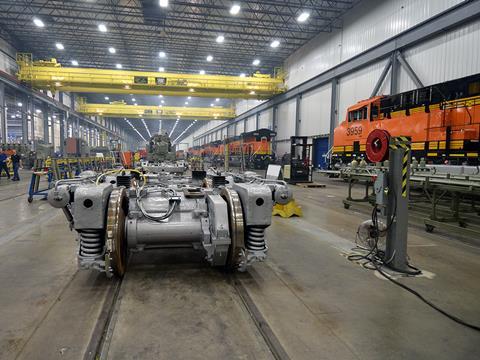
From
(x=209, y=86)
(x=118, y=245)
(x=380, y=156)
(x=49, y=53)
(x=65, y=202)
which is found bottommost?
(x=118, y=245)

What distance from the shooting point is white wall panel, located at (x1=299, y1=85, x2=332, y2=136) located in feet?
64.7

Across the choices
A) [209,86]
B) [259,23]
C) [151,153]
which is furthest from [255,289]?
[209,86]

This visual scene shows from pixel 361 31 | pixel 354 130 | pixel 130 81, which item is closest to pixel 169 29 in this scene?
pixel 130 81

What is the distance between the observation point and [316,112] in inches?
823

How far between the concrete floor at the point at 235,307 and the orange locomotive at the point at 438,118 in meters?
4.82

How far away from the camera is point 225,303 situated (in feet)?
9.56

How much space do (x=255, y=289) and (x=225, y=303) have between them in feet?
1.46

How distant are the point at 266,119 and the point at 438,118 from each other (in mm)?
20932

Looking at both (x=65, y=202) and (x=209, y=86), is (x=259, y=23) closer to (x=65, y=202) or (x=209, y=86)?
(x=209, y=86)

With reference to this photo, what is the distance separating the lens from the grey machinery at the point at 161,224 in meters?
3.10

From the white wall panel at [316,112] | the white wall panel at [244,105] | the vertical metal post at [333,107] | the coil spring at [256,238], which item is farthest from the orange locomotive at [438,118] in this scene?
the white wall panel at [244,105]

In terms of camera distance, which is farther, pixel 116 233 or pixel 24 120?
pixel 24 120

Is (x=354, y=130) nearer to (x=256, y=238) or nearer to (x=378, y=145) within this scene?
(x=378, y=145)

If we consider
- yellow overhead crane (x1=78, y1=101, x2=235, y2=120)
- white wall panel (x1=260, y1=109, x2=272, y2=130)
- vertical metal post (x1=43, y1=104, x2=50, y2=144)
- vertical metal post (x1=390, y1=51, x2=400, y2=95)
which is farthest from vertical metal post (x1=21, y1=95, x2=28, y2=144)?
vertical metal post (x1=390, y1=51, x2=400, y2=95)
